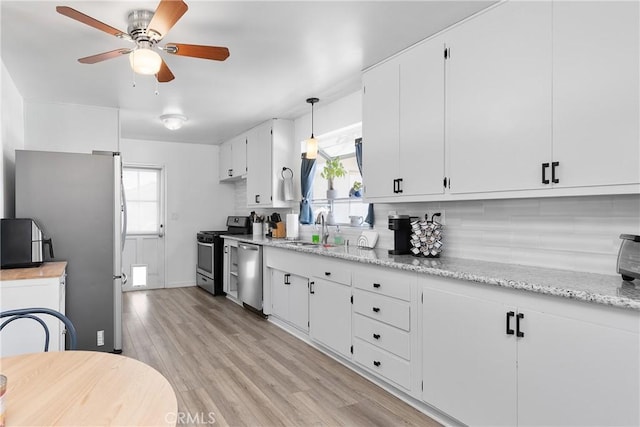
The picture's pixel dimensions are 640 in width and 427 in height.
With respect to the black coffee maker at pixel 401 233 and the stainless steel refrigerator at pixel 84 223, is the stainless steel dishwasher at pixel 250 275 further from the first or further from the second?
the black coffee maker at pixel 401 233

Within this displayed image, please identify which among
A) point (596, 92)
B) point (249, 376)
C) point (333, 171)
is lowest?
point (249, 376)

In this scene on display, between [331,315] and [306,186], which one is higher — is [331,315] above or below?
below

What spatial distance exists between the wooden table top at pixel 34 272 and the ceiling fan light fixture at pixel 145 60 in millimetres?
1434

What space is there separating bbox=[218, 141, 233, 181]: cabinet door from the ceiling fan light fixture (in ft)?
13.2

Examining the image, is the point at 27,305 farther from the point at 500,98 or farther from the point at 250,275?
the point at 500,98

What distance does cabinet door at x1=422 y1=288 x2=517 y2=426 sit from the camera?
1892 millimetres

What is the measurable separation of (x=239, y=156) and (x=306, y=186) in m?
1.77

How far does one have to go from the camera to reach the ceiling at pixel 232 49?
7.39ft

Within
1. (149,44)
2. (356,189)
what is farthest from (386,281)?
(149,44)

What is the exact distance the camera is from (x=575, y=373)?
1627 millimetres

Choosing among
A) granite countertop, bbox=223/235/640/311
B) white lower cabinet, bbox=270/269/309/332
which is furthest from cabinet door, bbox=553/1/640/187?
white lower cabinet, bbox=270/269/309/332

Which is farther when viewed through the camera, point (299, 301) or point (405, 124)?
point (299, 301)

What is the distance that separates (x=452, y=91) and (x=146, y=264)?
5.60 meters

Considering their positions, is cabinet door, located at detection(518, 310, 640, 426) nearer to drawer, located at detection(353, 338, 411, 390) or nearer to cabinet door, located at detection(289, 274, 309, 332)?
drawer, located at detection(353, 338, 411, 390)
